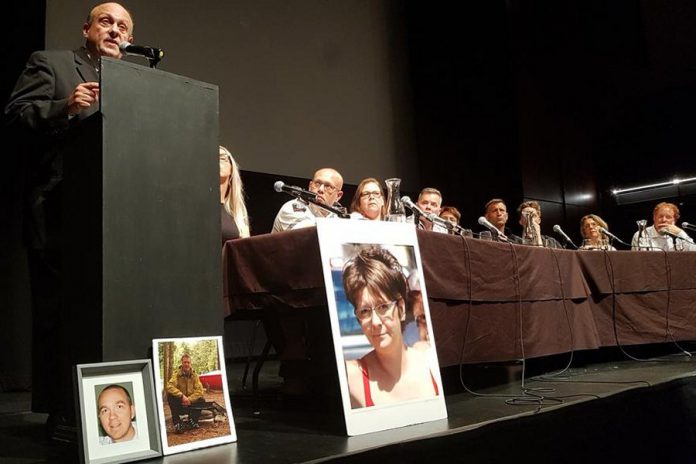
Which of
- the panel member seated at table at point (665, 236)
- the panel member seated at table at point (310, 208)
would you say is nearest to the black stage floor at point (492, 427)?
the panel member seated at table at point (310, 208)

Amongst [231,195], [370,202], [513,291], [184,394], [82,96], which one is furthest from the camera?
[370,202]

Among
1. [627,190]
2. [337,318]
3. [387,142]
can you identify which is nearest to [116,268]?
[337,318]

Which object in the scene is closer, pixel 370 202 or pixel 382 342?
pixel 382 342

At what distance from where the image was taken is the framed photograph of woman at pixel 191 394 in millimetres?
1513

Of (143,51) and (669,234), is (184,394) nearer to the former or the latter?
(143,51)

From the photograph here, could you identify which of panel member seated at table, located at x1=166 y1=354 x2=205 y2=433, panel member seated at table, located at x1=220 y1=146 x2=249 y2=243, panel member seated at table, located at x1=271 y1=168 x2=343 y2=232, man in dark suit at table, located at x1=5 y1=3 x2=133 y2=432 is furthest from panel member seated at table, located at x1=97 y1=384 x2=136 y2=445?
panel member seated at table, located at x1=220 y1=146 x2=249 y2=243

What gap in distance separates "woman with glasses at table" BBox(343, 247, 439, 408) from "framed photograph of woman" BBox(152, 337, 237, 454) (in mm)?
368

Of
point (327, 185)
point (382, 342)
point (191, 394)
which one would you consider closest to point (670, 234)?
point (327, 185)

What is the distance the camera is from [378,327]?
1.86 meters

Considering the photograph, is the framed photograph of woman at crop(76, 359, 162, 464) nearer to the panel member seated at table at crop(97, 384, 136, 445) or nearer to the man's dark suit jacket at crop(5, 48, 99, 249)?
the panel member seated at table at crop(97, 384, 136, 445)

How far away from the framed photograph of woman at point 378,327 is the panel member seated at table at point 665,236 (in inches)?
107

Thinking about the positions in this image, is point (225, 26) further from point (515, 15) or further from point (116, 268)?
point (116, 268)

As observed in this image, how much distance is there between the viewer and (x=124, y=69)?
1.59m

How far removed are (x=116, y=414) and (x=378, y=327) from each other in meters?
0.76
